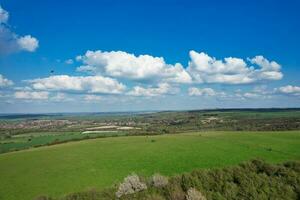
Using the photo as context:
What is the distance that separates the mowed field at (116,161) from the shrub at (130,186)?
41.5 ft

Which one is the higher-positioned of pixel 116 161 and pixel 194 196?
pixel 194 196

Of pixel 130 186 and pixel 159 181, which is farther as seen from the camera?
pixel 159 181

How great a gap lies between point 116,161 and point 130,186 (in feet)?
90.0

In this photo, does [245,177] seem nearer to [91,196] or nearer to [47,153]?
[91,196]

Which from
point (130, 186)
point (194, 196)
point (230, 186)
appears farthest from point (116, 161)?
point (194, 196)

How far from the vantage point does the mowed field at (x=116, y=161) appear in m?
38.4

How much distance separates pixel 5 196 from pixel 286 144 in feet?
152

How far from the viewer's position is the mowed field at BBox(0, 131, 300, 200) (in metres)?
38.4

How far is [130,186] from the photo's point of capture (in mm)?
23719

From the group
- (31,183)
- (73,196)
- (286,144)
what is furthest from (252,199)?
(286,144)

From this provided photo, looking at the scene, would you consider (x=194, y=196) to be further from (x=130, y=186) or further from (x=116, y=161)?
(x=116, y=161)

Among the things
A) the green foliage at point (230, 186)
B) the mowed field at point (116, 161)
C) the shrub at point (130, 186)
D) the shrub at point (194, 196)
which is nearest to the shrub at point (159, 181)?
the green foliage at point (230, 186)

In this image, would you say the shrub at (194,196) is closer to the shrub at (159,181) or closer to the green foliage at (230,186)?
the green foliage at (230,186)

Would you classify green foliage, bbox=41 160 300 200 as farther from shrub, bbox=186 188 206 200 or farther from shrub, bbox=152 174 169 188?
shrub, bbox=152 174 169 188
